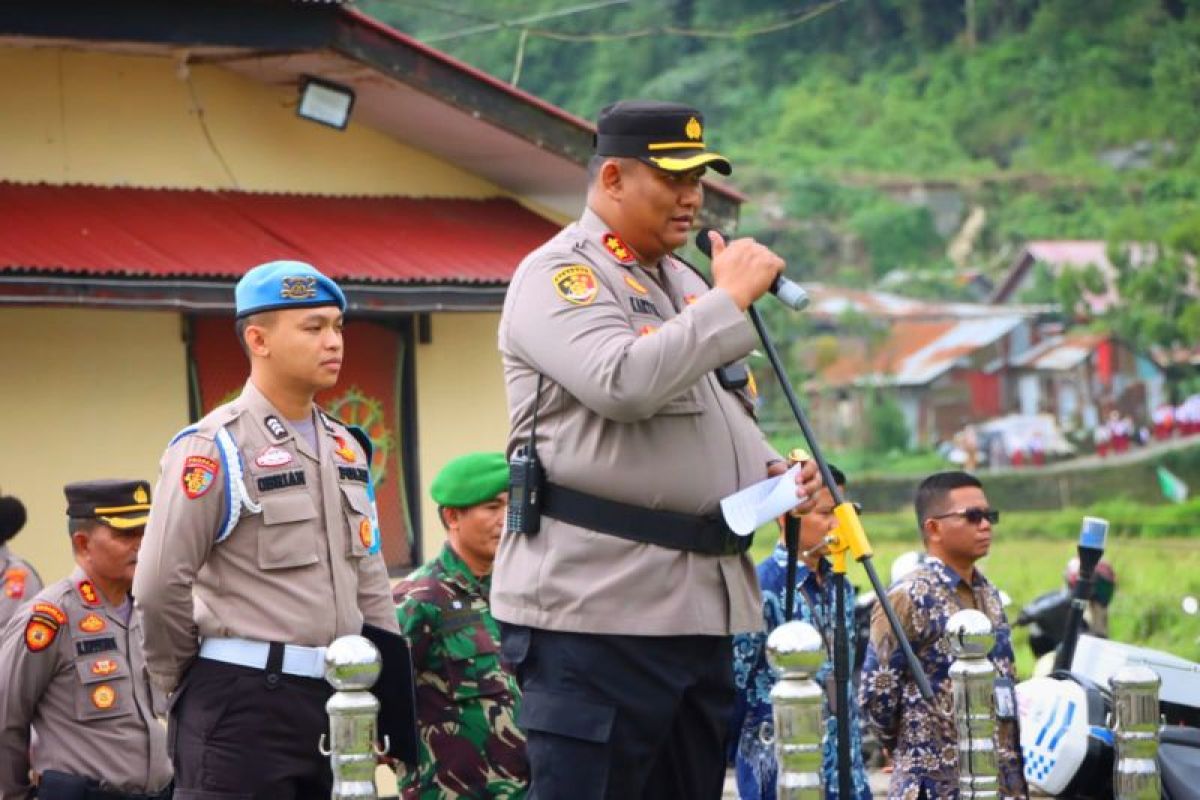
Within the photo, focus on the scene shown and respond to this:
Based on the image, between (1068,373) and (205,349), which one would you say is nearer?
(205,349)

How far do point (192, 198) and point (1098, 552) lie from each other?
4.38m

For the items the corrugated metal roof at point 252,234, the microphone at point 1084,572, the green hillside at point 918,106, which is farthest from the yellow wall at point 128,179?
the green hillside at point 918,106

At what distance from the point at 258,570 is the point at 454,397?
527 centimetres

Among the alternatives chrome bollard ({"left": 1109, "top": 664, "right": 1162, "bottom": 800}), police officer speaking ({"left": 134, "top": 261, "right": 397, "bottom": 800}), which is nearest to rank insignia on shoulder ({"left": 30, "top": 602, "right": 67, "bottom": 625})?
police officer speaking ({"left": 134, "top": 261, "right": 397, "bottom": 800})

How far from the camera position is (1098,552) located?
331 inches

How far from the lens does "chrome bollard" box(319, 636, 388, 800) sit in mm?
4586

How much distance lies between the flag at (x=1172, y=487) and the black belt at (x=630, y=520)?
41.5 ft

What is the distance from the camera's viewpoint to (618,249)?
4781mm

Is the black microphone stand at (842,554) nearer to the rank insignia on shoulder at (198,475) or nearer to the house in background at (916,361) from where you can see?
the rank insignia on shoulder at (198,475)

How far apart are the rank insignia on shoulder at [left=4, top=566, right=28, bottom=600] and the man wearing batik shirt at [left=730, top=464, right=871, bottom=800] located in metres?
3.21

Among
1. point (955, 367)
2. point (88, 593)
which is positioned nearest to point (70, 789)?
point (88, 593)

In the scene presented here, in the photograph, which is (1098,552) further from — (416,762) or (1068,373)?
(1068,373)

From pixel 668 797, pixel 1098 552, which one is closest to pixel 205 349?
pixel 1098 552

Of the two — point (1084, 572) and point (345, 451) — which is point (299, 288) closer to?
point (345, 451)
